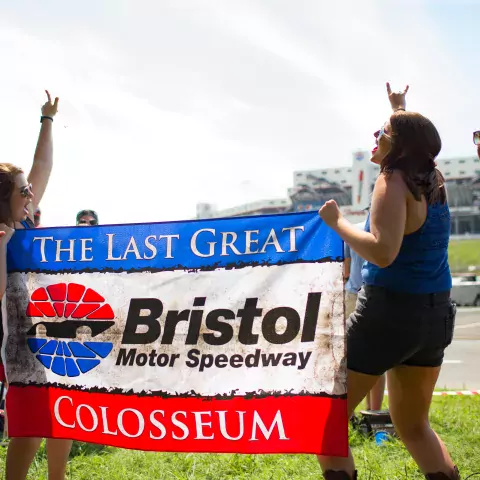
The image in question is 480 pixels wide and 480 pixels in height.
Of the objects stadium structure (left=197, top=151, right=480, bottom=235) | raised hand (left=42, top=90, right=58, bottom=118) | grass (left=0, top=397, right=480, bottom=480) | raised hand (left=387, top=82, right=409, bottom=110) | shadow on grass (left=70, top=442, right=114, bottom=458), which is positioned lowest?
shadow on grass (left=70, top=442, right=114, bottom=458)

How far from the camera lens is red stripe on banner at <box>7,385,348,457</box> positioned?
2959mm

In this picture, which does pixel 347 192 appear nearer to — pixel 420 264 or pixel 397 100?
pixel 397 100

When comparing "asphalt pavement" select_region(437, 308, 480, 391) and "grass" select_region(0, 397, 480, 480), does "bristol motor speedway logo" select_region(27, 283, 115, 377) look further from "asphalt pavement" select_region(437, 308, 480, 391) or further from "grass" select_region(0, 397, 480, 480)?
"asphalt pavement" select_region(437, 308, 480, 391)

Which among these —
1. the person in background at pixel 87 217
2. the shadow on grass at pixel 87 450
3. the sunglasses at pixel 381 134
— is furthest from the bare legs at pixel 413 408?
the person in background at pixel 87 217

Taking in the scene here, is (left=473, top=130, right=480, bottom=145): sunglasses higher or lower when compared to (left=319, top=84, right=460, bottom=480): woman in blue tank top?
higher

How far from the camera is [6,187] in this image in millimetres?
3201

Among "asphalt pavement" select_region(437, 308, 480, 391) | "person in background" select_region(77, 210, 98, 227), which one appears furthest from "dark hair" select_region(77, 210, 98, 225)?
"asphalt pavement" select_region(437, 308, 480, 391)

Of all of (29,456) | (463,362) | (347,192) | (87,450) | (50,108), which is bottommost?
(463,362)

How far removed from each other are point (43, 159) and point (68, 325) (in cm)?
96

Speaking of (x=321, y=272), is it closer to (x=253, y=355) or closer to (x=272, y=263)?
(x=272, y=263)

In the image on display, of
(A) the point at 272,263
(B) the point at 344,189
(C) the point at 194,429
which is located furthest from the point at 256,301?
(B) the point at 344,189

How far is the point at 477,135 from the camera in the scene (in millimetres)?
3256

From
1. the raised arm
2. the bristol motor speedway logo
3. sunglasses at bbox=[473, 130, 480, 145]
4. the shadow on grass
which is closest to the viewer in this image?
sunglasses at bbox=[473, 130, 480, 145]

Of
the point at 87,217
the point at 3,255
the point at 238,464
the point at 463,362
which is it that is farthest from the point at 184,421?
the point at 463,362
